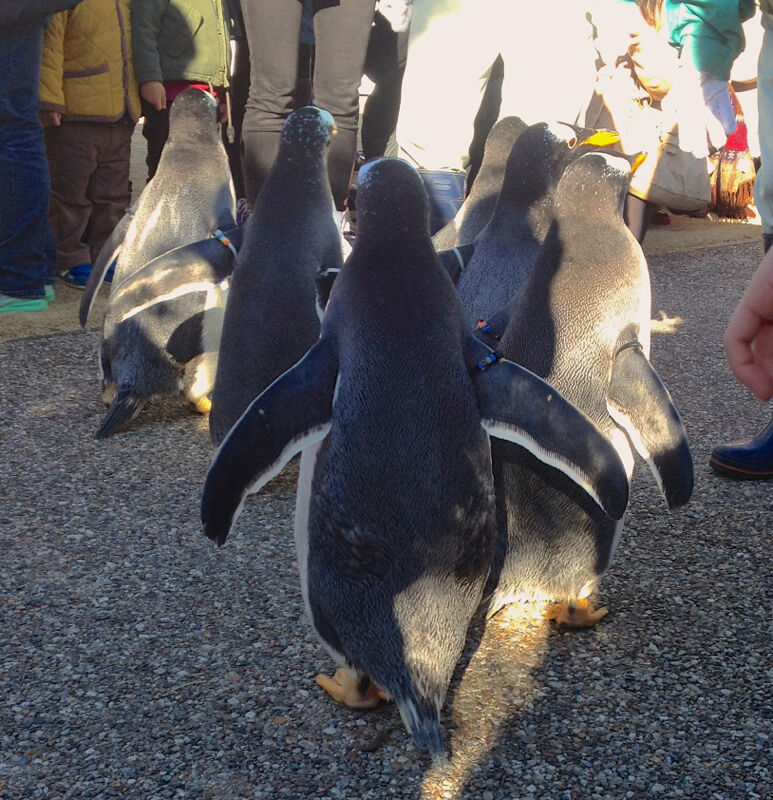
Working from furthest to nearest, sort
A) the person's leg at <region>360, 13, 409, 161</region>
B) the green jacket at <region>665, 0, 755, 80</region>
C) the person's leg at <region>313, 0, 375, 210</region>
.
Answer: the person's leg at <region>360, 13, 409, 161</region> < the person's leg at <region>313, 0, 375, 210</region> < the green jacket at <region>665, 0, 755, 80</region>

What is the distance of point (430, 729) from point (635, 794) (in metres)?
0.32

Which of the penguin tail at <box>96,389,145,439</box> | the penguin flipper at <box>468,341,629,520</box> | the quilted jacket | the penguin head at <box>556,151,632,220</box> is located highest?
the penguin head at <box>556,151,632,220</box>

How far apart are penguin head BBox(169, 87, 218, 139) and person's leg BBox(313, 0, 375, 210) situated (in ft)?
1.31

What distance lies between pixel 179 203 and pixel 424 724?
7.20 ft

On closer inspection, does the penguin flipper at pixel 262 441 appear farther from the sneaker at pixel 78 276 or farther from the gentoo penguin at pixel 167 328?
the sneaker at pixel 78 276

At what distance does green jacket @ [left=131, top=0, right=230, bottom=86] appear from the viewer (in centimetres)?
446

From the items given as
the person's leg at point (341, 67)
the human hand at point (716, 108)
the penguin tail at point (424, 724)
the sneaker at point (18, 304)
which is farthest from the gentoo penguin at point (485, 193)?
the penguin tail at point (424, 724)

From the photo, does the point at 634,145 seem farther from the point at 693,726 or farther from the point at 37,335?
the point at 693,726

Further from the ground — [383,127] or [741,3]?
[741,3]

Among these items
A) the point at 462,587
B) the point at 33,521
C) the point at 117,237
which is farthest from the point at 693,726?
the point at 117,237

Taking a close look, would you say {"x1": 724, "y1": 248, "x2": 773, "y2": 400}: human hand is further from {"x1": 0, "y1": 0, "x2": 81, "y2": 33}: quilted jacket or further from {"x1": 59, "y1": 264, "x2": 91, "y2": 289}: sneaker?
{"x1": 59, "y1": 264, "x2": 91, "y2": 289}: sneaker

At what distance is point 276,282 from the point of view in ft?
8.51

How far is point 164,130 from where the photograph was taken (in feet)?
15.5

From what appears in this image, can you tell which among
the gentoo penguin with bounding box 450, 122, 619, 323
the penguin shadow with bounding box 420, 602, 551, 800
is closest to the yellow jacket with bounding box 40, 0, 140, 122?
the gentoo penguin with bounding box 450, 122, 619, 323
